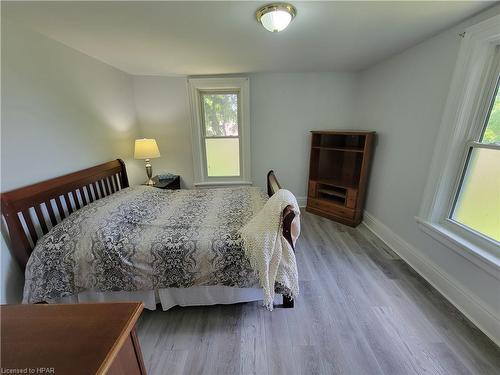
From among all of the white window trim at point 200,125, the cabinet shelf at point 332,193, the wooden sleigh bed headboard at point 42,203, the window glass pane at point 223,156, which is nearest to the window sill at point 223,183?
the white window trim at point 200,125

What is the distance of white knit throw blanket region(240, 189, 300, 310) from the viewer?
145 centimetres

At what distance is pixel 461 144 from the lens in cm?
176

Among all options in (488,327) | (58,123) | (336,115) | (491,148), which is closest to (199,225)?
(58,123)

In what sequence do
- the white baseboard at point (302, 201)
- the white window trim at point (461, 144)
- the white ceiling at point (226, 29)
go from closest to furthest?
the white ceiling at point (226, 29) → the white window trim at point (461, 144) → the white baseboard at point (302, 201)

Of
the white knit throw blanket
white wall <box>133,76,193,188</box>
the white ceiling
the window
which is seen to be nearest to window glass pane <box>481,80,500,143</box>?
the window

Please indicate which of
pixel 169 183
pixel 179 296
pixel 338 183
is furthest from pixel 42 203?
pixel 338 183

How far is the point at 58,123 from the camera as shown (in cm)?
Answer: 184

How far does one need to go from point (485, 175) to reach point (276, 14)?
1994mm

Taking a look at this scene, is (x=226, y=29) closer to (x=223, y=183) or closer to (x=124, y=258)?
(x=124, y=258)

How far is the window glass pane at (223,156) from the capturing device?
354 centimetres

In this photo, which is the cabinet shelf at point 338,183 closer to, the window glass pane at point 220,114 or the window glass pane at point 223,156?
the window glass pane at point 223,156

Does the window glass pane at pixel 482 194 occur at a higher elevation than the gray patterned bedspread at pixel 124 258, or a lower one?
higher

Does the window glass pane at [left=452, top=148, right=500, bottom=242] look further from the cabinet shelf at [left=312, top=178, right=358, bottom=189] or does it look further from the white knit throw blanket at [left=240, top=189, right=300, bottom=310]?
the white knit throw blanket at [left=240, top=189, right=300, bottom=310]

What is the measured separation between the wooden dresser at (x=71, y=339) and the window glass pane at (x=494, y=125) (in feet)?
8.37
